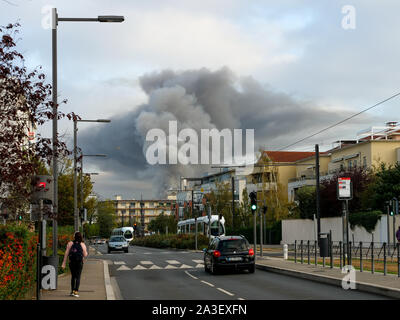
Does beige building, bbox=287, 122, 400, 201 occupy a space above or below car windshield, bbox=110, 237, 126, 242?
above

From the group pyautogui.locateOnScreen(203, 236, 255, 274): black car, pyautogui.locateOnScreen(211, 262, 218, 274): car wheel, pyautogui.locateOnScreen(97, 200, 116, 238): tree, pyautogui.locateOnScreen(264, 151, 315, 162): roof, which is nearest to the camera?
pyautogui.locateOnScreen(203, 236, 255, 274): black car

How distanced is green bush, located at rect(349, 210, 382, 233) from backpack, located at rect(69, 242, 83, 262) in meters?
34.7

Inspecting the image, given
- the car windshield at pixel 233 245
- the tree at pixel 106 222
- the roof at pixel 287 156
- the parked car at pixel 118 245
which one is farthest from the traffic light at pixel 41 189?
the tree at pixel 106 222

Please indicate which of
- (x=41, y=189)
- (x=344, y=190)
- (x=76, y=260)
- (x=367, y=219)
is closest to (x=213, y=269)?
(x=344, y=190)

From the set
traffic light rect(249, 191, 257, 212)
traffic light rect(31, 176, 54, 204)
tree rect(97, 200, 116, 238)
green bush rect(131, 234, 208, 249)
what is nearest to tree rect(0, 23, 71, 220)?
traffic light rect(31, 176, 54, 204)

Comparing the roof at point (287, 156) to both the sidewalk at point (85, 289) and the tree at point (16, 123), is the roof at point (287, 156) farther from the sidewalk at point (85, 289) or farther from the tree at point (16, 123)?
the tree at point (16, 123)

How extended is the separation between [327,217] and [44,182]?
47.2 meters

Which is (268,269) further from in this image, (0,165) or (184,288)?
(0,165)

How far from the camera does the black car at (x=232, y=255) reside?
2498cm

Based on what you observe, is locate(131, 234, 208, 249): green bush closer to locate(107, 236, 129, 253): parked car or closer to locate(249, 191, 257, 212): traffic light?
locate(107, 236, 129, 253): parked car

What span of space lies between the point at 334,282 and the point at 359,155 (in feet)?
175

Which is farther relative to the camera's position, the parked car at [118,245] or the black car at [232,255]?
the parked car at [118,245]

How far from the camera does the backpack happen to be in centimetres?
1673
